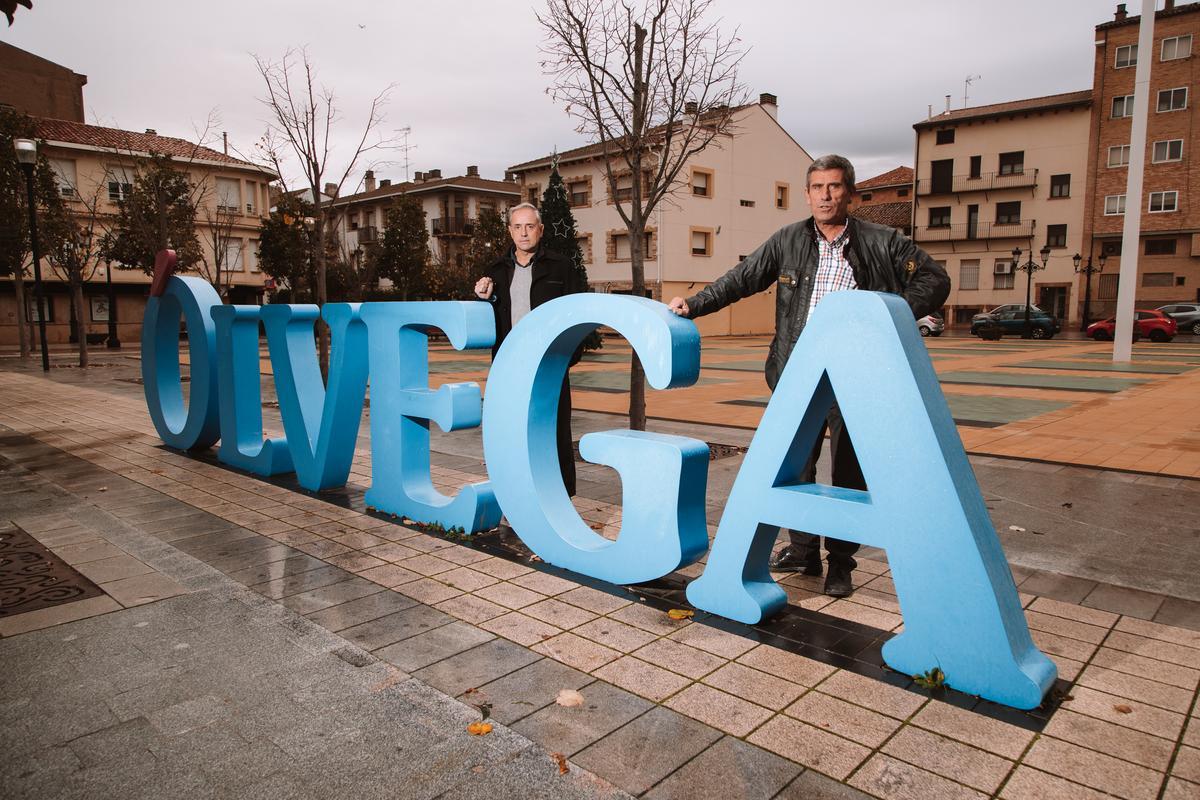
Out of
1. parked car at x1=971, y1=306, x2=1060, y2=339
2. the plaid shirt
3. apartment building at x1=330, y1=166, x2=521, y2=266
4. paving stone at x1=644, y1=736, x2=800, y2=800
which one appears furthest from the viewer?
apartment building at x1=330, y1=166, x2=521, y2=266

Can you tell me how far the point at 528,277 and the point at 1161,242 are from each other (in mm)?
48074

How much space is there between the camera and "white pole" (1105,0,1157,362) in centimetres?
1865

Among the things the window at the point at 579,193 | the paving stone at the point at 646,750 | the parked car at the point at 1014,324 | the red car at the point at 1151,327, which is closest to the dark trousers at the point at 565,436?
the paving stone at the point at 646,750

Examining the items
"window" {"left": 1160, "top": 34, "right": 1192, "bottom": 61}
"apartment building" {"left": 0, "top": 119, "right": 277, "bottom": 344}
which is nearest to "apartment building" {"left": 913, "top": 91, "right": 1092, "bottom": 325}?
"window" {"left": 1160, "top": 34, "right": 1192, "bottom": 61}

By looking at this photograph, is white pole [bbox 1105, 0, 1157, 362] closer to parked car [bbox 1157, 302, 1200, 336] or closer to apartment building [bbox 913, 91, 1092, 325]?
parked car [bbox 1157, 302, 1200, 336]

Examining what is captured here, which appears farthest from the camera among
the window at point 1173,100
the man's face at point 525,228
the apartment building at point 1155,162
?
the window at point 1173,100

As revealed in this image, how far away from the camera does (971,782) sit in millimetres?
2412

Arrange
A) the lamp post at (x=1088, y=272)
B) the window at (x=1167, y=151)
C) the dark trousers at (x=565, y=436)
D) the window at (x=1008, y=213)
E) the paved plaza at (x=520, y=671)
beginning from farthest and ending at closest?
the window at (x=1008, y=213), the window at (x=1167, y=151), the lamp post at (x=1088, y=272), the dark trousers at (x=565, y=436), the paved plaza at (x=520, y=671)

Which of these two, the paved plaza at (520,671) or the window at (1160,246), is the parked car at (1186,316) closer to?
the window at (1160,246)

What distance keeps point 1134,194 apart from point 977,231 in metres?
30.5

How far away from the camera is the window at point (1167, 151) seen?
41.2 m

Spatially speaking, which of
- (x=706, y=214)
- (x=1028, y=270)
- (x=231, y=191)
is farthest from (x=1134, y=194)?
(x=231, y=191)

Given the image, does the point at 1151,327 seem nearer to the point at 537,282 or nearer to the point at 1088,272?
the point at 1088,272

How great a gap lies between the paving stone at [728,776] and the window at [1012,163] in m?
51.7
